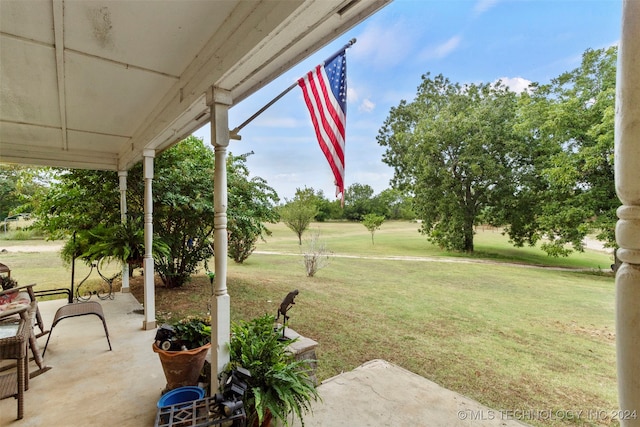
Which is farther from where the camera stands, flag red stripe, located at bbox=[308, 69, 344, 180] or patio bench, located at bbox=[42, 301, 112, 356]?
patio bench, located at bbox=[42, 301, 112, 356]

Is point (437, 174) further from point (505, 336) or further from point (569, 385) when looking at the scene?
point (569, 385)

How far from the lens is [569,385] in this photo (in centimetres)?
287

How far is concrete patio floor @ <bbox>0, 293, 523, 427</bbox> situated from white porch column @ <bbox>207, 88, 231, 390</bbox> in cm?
63

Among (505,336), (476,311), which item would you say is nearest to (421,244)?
(476,311)

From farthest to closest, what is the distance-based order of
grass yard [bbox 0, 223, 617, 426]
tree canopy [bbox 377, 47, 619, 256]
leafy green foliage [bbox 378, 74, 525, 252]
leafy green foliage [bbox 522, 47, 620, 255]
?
leafy green foliage [bbox 378, 74, 525, 252]
tree canopy [bbox 377, 47, 619, 256]
leafy green foliage [bbox 522, 47, 620, 255]
grass yard [bbox 0, 223, 617, 426]

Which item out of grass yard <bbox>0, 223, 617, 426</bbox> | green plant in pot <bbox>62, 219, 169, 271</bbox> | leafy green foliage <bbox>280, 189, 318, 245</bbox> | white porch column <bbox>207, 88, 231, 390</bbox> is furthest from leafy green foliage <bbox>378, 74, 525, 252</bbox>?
white porch column <bbox>207, 88, 231, 390</bbox>

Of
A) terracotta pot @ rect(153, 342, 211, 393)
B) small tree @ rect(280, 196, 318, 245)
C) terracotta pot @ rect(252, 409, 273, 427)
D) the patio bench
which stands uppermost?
small tree @ rect(280, 196, 318, 245)

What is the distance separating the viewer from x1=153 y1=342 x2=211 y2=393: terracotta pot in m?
1.99

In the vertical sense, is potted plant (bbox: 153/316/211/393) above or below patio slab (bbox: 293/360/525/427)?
above

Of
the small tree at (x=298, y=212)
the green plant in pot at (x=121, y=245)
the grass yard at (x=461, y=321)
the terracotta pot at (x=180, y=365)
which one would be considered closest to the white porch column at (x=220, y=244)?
the terracotta pot at (x=180, y=365)

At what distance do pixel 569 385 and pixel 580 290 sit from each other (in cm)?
548

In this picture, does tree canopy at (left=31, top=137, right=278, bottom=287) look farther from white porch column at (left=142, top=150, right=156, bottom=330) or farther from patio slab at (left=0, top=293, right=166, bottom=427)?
patio slab at (left=0, top=293, right=166, bottom=427)

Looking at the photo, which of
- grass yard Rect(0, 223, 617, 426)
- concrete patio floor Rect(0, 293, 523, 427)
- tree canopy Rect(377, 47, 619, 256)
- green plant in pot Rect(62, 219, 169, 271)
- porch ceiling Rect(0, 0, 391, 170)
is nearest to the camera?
porch ceiling Rect(0, 0, 391, 170)

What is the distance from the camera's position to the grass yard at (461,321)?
2.86 metres
